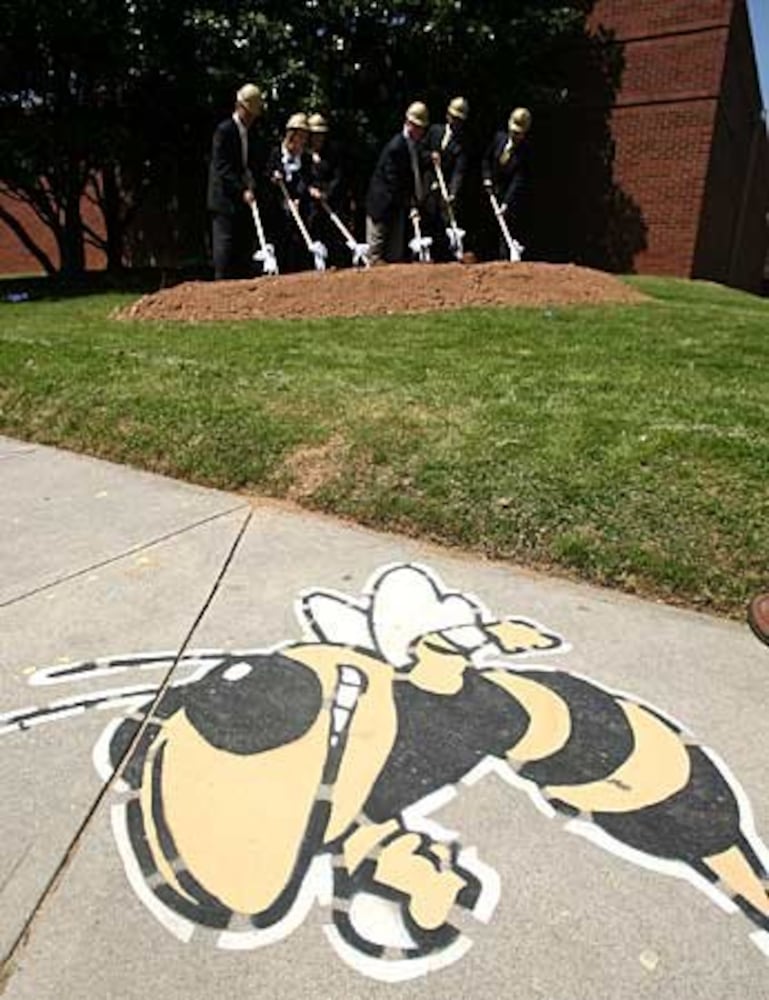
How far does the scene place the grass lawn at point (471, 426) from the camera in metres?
3.51

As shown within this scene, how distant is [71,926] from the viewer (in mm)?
1716

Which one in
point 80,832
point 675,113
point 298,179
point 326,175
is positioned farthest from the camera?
point 675,113

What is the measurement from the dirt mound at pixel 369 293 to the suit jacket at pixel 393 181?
1.50 m

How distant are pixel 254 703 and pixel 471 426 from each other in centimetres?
241

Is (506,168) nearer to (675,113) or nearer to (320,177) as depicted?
(320,177)

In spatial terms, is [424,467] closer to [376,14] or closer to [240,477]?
[240,477]

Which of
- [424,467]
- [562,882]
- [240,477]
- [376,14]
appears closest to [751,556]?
[424,467]

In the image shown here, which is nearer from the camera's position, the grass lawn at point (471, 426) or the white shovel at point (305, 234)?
the grass lawn at point (471, 426)

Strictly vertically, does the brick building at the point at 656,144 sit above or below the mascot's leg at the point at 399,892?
above

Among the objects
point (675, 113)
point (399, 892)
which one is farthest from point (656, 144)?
point (399, 892)

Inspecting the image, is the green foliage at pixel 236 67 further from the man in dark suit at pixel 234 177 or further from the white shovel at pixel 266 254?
the white shovel at pixel 266 254

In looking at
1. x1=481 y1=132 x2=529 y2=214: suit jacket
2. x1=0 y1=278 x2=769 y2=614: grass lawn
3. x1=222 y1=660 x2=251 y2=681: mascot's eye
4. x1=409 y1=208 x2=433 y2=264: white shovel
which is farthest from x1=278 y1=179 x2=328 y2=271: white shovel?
x1=222 y1=660 x2=251 y2=681: mascot's eye

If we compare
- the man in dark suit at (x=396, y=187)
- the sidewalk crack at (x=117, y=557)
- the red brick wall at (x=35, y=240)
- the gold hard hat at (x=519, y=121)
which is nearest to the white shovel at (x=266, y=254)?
the man in dark suit at (x=396, y=187)

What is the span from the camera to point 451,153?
10.5 meters
